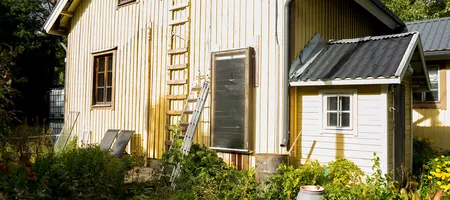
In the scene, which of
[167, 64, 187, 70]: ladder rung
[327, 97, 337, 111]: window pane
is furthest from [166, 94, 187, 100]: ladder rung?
[327, 97, 337, 111]: window pane

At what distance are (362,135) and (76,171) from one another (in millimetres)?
4654

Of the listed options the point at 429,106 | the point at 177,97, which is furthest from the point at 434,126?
the point at 177,97

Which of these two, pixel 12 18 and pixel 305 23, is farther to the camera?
pixel 12 18

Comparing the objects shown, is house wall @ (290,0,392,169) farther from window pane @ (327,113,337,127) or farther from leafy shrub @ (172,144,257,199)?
leafy shrub @ (172,144,257,199)

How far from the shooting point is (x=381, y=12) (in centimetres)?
1005

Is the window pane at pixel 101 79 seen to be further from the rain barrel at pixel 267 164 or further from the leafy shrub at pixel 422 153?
the leafy shrub at pixel 422 153

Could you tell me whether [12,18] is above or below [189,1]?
above

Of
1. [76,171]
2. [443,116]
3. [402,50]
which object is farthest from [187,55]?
[443,116]

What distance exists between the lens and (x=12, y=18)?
19.1m

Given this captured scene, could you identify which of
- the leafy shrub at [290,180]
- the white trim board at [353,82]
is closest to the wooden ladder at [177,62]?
the white trim board at [353,82]

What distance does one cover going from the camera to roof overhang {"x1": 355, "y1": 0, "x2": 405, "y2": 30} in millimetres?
9318

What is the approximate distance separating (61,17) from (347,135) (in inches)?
380

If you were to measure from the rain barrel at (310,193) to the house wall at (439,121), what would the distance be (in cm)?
662

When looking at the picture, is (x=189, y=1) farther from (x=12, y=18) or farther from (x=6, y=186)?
(x=12, y=18)
